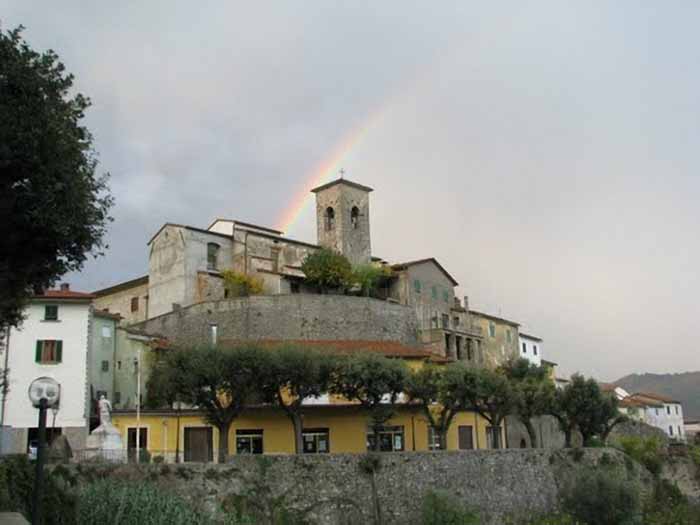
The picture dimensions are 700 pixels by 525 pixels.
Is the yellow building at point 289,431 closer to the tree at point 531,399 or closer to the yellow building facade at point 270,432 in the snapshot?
the yellow building facade at point 270,432

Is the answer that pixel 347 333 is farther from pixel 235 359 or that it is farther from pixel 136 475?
pixel 136 475

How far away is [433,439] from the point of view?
1996 inches

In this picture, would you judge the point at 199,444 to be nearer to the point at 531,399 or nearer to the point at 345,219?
the point at 531,399

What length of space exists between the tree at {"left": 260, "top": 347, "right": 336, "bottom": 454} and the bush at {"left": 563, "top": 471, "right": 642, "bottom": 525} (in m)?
14.6

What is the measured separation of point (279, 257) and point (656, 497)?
35209 mm

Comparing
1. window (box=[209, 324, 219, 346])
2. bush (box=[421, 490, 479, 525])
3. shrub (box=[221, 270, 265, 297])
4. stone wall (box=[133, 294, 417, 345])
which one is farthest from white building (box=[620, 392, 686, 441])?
bush (box=[421, 490, 479, 525])

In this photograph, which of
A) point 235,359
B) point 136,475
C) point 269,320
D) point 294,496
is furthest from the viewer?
point 269,320

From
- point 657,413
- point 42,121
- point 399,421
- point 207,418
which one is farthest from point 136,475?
point 657,413

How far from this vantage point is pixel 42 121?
52.3 feet

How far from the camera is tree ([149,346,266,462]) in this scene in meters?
37.6

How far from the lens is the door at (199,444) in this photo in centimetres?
4488

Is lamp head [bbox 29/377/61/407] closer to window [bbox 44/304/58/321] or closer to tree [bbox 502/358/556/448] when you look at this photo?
window [bbox 44/304/58/321]

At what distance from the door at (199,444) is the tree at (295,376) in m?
6.71

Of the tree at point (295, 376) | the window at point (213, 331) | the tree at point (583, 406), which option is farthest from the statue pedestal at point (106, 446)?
the tree at point (583, 406)
